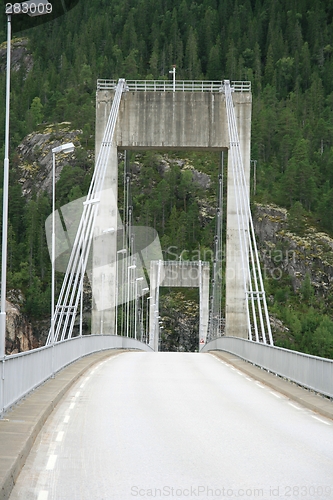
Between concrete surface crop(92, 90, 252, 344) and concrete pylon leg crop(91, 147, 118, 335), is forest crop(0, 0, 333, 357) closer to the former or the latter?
concrete surface crop(92, 90, 252, 344)

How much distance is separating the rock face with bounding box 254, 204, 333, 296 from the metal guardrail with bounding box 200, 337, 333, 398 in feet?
252

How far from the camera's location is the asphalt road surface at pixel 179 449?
29.0 feet

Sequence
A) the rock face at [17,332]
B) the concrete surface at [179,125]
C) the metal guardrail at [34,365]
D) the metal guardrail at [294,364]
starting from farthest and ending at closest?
the rock face at [17,332], the concrete surface at [179,125], the metal guardrail at [294,364], the metal guardrail at [34,365]

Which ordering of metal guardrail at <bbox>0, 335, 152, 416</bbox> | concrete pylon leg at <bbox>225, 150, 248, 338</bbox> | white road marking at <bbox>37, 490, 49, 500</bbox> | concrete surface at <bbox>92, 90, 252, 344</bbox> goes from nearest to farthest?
white road marking at <bbox>37, 490, 49, 500</bbox> < metal guardrail at <bbox>0, 335, 152, 416</bbox> < concrete pylon leg at <bbox>225, 150, 248, 338</bbox> < concrete surface at <bbox>92, 90, 252, 344</bbox>

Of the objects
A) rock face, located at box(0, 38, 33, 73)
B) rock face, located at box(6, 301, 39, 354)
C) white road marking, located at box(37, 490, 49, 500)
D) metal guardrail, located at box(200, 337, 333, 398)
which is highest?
rock face, located at box(0, 38, 33, 73)

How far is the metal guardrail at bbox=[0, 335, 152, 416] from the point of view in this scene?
13461mm

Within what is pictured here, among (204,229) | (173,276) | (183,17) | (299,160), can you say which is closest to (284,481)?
(173,276)

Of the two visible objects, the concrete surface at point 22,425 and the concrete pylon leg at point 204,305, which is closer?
the concrete surface at point 22,425

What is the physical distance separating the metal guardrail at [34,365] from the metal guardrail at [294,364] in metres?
5.80

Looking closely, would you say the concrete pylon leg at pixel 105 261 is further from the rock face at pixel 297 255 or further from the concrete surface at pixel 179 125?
the rock face at pixel 297 255

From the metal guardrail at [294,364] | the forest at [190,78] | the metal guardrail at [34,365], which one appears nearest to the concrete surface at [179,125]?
the metal guardrail at [294,364]

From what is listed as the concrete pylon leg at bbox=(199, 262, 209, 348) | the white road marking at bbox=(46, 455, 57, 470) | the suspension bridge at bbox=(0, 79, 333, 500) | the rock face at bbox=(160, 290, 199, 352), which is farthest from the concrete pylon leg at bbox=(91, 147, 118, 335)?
the rock face at bbox=(160, 290, 199, 352)

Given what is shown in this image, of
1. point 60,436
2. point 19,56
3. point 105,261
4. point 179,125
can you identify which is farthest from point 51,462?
point 19,56

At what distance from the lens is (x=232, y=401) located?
59.3 ft
